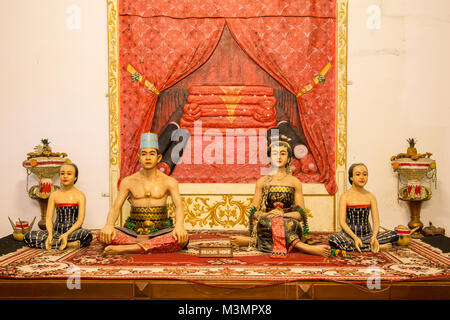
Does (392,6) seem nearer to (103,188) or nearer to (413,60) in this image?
(413,60)

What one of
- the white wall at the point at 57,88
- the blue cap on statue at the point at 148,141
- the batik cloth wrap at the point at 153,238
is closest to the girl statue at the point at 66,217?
the batik cloth wrap at the point at 153,238

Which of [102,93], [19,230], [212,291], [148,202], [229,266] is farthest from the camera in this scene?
[102,93]

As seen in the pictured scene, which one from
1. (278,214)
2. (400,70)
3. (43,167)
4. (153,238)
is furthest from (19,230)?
(400,70)

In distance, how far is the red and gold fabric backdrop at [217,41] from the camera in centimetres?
540

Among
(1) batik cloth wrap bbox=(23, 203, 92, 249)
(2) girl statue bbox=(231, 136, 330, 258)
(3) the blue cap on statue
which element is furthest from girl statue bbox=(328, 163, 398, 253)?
(1) batik cloth wrap bbox=(23, 203, 92, 249)

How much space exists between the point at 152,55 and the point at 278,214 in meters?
2.79

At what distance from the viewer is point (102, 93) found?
5535 mm

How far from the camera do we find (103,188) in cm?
557

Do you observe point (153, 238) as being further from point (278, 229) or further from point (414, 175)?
point (414, 175)

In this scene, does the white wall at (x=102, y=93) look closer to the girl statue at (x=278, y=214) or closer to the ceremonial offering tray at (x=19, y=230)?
the ceremonial offering tray at (x=19, y=230)

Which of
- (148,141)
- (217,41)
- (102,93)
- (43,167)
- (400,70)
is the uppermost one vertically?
(217,41)

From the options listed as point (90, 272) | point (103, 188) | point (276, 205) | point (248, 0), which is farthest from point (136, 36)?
point (90, 272)

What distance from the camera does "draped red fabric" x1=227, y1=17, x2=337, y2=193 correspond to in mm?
5395

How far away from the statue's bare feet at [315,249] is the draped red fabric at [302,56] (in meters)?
1.73
